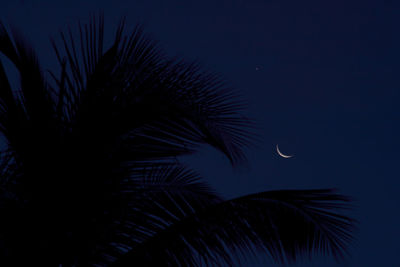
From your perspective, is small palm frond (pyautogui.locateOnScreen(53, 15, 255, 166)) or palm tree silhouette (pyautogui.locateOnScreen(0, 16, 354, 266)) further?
small palm frond (pyautogui.locateOnScreen(53, 15, 255, 166))

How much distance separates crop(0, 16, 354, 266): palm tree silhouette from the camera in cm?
255

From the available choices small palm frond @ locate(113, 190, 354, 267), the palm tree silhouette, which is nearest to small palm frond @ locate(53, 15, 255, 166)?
the palm tree silhouette

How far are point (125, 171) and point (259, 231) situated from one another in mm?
962

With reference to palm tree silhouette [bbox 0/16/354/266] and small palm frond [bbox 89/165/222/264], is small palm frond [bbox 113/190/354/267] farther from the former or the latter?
small palm frond [bbox 89/165/222/264]

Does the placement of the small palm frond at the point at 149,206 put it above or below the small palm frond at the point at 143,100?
below

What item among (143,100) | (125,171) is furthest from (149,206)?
(143,100)

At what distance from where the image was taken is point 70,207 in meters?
2.56

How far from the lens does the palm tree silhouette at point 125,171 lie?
8.36ft

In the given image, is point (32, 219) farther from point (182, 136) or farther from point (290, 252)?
point (290, 252)

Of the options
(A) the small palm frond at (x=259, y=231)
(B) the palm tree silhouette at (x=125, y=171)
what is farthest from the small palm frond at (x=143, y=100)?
(A) the small palm frond at (x=259, y=231)

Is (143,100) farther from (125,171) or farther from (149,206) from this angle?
(149,206)

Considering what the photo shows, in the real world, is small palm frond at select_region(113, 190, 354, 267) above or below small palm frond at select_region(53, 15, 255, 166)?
below

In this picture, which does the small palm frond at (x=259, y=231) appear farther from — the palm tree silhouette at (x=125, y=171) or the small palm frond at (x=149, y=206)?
the small palm frond at (x=149, y=206)

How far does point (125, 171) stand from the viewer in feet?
9.10
